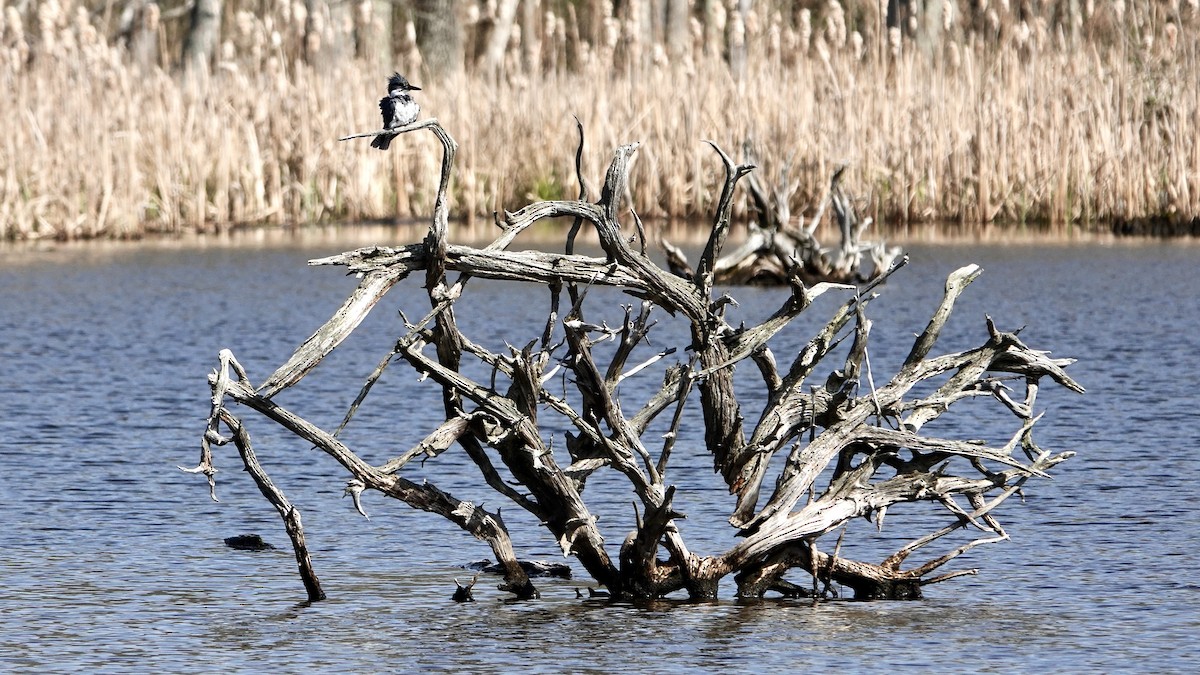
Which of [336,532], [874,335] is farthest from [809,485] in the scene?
[874,335]

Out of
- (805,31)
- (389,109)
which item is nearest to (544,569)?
Result: (389,109)

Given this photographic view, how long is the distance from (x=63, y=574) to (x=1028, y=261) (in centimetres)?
1075

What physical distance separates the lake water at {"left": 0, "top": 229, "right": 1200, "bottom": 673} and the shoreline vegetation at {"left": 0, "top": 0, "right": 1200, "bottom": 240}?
193 inches

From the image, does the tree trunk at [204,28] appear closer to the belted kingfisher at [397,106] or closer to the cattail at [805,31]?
the cattail at [805,31]

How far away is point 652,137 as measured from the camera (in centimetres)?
1880

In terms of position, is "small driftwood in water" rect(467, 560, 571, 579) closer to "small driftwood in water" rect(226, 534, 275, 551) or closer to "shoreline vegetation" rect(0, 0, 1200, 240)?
"small driftwood in water" rect(226, 534, 275, 551)

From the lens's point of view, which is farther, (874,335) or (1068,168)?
(1068,168)

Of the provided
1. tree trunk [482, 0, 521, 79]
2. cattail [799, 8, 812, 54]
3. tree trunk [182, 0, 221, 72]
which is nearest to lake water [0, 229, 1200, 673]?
cattail [799, 8, 812, 54]

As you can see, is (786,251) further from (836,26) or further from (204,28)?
(204,28)

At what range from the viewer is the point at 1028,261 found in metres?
15.6

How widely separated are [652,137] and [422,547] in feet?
40.8

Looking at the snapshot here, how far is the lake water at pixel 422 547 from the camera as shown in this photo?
5.30 metres

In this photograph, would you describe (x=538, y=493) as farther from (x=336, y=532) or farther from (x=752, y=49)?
(x=752, y=49)

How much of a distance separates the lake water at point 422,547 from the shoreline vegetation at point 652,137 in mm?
4904
